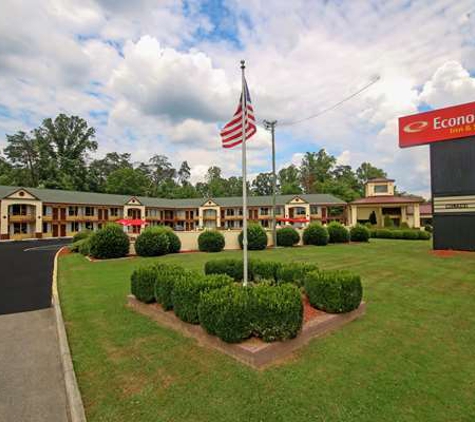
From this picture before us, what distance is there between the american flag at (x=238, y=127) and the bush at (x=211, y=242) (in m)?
14.6

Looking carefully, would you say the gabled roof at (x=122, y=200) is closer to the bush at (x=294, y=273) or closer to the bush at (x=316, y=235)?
the bush at (x=316, y=235)

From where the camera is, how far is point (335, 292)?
6.36m

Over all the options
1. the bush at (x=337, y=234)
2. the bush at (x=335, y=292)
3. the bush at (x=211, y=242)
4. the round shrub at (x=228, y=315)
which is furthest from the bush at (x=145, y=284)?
the bush at (x=337, y=234)

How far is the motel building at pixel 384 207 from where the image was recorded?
39031 millimetres

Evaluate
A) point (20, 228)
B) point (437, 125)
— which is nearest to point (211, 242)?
point (437, 125)

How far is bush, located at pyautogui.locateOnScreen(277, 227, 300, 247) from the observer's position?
24.5 metres

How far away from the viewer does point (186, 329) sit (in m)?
5.96

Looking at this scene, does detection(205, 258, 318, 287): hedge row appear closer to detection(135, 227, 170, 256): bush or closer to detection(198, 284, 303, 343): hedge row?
detection(198, 284, 303, 343): hedge row

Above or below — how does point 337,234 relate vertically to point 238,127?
below

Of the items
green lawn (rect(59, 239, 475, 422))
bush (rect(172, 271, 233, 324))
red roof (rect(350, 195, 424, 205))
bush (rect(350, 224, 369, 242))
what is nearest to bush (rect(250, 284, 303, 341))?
green lawn (rect(59, 239, 475, 422))

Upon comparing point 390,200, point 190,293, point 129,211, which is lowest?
point 190,293

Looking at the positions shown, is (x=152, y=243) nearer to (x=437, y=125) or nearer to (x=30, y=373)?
(x=30, y=373)

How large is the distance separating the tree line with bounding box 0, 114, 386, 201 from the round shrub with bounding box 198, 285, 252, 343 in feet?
190

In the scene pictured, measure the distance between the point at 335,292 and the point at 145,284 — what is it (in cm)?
482
